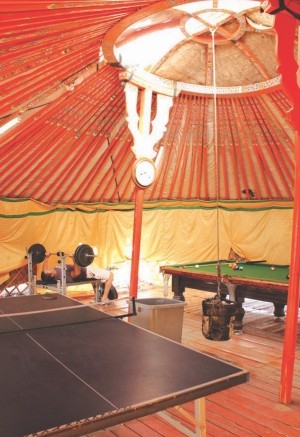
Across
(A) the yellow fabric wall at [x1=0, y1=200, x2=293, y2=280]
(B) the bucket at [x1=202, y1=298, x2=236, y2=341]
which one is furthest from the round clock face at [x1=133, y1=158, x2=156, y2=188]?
(A) the yellow fabric wall at [x1=0, y1=200, x2=293, y2=280]

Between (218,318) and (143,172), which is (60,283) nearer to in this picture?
(143,172)

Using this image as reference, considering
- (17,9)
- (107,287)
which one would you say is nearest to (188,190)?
(107,287)

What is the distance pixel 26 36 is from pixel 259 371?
3.49 m

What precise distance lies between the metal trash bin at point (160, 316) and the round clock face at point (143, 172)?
4.93ft

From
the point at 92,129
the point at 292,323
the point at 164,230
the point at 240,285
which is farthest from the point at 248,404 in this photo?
the point at 164,230

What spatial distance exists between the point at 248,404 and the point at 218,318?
2.23 feet

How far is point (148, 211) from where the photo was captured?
8438mm

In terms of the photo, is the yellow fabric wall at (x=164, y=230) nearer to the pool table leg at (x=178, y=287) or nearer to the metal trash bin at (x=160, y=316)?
the pool table leg at (x=178, y=287)

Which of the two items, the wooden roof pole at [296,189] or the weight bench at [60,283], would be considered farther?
the weight bench at [60,283]

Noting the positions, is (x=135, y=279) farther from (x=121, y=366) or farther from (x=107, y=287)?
Result: (x=121, y=366)

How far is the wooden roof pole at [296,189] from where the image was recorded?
277cm

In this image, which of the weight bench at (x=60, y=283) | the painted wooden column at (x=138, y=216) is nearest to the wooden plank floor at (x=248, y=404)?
the painted wooden column at (x=138, y=216)

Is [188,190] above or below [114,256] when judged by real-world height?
above

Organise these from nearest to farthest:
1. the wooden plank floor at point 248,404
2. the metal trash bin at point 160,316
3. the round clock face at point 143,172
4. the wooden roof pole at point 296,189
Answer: the wooden plank floor at point 248,404, the wooden roof pole at point 296,189, the metal trash bin at point 160,316, the round clock face at point 143,172
